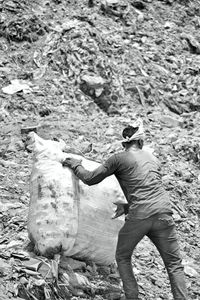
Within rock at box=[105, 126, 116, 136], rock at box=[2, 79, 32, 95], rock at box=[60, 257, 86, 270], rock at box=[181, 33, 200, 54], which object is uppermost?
rock at box=[60, 257, 86, 270]

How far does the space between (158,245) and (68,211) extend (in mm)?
672

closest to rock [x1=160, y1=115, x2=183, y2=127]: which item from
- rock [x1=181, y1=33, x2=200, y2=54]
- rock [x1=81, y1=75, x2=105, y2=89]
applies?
rock [x1=81, y1=75, x2=105, y2=89]

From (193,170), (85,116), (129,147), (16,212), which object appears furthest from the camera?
(85,116)

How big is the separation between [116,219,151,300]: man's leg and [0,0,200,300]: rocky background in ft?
0.91

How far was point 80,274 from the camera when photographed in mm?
4145

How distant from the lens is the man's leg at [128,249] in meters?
3.84

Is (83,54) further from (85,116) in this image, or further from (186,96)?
(186,96)

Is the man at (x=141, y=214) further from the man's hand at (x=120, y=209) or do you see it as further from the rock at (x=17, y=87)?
the rock at (x=17, y=87)

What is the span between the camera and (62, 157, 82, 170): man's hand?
4141 mm

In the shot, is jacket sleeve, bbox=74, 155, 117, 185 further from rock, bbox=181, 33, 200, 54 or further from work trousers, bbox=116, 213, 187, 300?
rock, bbox=181, 33, 200, 54

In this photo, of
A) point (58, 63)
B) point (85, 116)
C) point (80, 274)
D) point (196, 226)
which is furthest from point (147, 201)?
point (58, 63)

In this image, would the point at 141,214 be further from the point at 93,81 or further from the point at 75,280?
the point at 93,81

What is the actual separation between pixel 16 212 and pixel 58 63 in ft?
12.2

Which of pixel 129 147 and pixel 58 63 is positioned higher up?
pixel 129 147
